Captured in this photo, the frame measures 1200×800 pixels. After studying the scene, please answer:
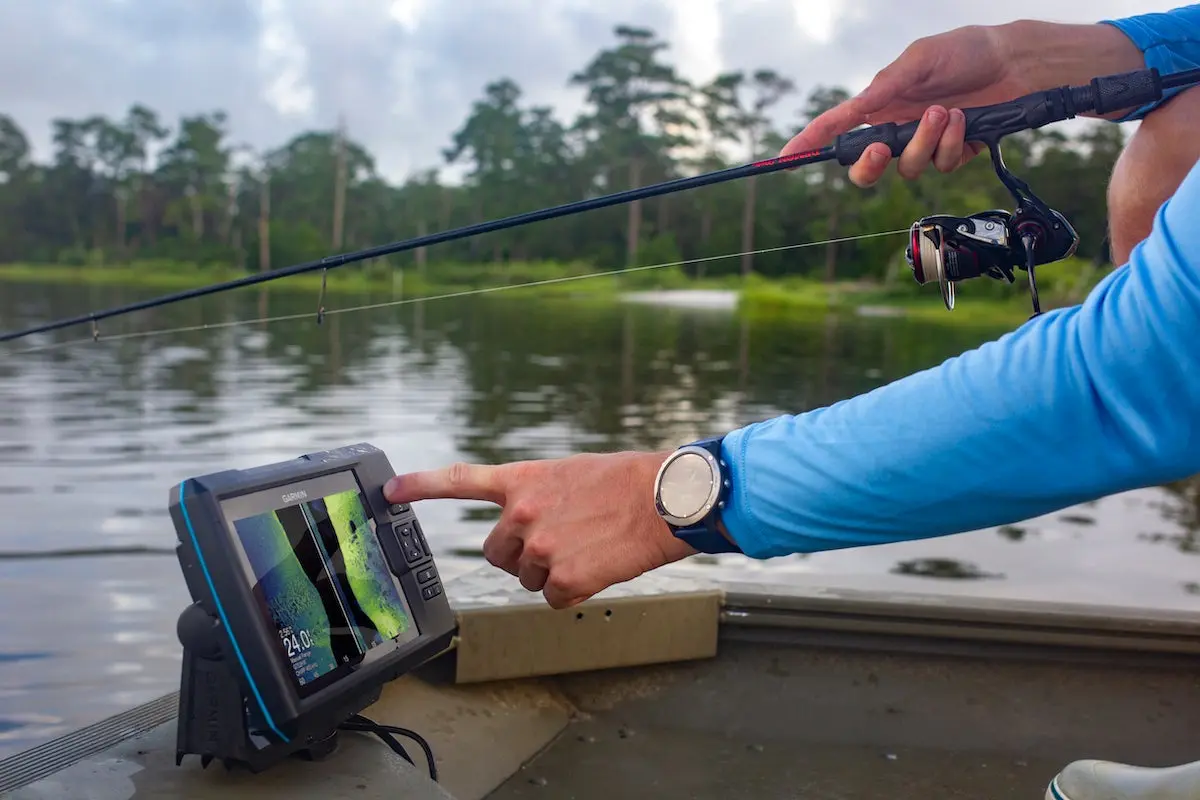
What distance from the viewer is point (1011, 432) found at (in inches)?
37.2

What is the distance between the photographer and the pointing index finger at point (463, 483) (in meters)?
1.21

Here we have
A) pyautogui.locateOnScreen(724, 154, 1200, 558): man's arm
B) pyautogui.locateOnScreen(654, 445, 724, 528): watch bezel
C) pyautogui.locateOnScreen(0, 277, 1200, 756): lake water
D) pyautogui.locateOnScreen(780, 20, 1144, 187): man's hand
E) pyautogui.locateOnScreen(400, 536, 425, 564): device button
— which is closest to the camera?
pyautogui.locateOnScreen(724, 154, 1200, 558): man's arm

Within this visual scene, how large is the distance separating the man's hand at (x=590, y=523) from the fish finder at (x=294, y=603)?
285mm

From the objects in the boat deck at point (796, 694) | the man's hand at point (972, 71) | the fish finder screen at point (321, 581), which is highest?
the man's hand at point (972, 71)

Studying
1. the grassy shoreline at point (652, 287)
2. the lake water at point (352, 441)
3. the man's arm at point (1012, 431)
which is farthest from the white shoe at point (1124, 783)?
the grassy shoreline at point (652, 287)

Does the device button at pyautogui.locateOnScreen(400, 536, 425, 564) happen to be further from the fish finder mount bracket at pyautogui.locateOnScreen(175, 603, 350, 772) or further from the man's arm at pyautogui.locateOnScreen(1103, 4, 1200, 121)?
the man's arm at pyautogui.locateOnScreen(1103, 4, 1200, 121)

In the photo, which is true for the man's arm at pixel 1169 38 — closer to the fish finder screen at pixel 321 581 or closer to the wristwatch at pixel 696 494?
the wristwatch at pixel 696 494

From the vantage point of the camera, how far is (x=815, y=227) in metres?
35.9

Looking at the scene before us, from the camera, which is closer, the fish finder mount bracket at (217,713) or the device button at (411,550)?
the fish finder mount bracket at (217,713)

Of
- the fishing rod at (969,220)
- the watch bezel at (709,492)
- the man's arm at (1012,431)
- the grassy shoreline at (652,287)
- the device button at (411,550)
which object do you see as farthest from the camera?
the grassy shoreline at (652,287)

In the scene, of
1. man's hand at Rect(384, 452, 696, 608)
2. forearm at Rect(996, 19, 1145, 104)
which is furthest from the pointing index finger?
forearm at Rect(996, 19, 1145, 104)

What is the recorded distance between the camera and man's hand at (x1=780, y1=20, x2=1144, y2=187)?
1709 mm

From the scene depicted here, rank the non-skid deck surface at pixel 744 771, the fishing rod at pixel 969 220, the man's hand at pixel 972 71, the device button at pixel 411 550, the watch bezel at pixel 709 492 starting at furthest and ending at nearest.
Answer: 1. the non-skid deck surface at pixel 744 771
2. the man's hand at pixel 972 71
3. the fishing rod at pixel 969 220
4. the device button at pixel 411 550
5. the watch bezel at pixel 709 492

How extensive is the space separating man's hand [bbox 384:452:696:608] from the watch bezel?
2cm
